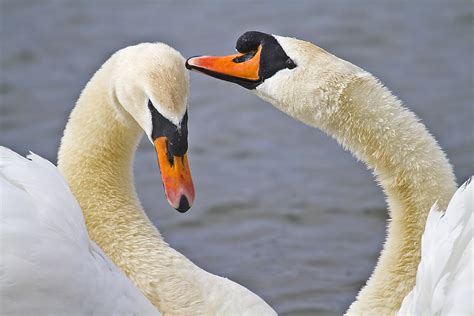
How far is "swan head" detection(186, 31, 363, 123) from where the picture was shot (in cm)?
432

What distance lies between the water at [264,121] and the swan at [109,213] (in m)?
1.21

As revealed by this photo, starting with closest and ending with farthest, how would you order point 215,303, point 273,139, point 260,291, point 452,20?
point 215,303, point 260,291, point 273,139, point 452,20

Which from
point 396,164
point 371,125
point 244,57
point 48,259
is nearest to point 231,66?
point 244,57

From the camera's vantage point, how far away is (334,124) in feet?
14.4

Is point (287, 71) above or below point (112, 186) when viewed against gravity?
above

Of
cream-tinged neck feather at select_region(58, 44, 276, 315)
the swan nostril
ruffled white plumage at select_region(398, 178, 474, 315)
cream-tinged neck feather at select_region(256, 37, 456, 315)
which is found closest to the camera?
ruffled white plumage at select_region(398, 178, 474, 315)

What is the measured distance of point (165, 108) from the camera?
464 cm

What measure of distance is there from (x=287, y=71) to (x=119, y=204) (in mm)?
1177

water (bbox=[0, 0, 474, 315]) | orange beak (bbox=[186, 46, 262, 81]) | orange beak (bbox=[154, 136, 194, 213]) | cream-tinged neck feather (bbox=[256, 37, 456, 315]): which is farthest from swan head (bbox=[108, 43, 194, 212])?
water (bbox=[0, 0, 474, 315])

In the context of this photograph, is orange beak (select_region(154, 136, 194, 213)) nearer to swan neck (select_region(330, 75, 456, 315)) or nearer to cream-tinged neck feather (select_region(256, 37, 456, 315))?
cream-tinged neck feather (select_region(256, 37, 456, 315))

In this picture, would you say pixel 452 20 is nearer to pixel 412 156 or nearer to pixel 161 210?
pixel 161 210

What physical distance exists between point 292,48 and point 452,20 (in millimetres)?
5737

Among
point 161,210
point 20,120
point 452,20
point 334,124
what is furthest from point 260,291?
point 452,20

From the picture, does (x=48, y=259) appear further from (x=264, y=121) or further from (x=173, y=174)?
(x=264, y=121)
